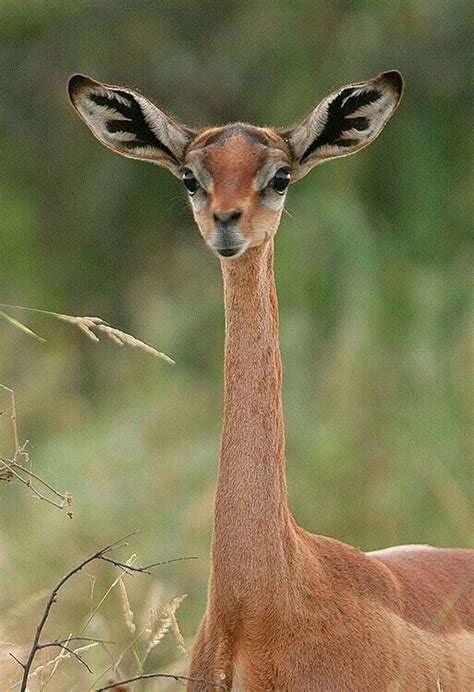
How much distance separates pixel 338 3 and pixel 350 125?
8.01 meters

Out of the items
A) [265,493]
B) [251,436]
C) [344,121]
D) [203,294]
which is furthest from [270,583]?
[203,294]

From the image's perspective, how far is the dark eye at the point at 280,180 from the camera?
14.3 ft

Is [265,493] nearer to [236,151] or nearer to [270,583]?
[270,583]

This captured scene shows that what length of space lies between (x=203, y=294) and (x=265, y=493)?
7298mm

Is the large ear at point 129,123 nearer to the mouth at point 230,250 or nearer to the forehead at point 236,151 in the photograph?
the forehead at point 236,151

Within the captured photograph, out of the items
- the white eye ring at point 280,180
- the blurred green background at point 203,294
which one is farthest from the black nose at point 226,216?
the blurred green background at point 203,294

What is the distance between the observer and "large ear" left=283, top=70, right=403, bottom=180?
455cm

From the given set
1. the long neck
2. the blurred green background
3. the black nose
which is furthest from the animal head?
the blurred green background

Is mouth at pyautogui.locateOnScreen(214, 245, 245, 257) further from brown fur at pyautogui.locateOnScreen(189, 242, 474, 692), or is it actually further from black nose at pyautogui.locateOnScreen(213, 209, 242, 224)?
brown fur at pyautogui.locateOnScreen(189, 242, 474, 692)

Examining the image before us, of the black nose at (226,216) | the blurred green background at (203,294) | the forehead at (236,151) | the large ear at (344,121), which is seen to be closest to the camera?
the black nose at (226,216)

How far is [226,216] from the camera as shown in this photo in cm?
414

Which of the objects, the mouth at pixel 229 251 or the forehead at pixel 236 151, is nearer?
the mouth at pixel 229 251

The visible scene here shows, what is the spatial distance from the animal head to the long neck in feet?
0.49

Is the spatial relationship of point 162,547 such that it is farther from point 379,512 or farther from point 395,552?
point 395,552
